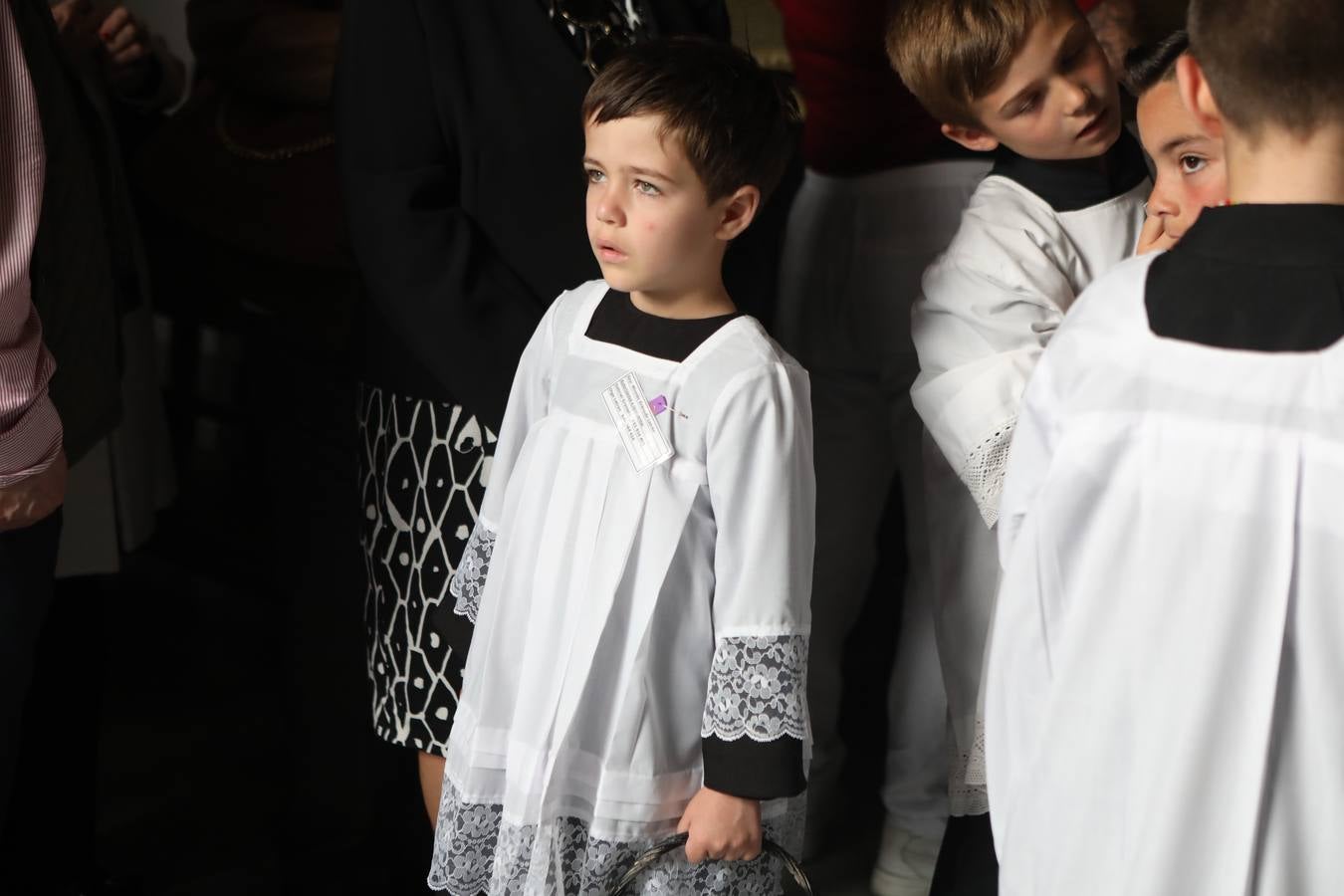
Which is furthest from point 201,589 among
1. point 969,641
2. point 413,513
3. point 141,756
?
point 969,641

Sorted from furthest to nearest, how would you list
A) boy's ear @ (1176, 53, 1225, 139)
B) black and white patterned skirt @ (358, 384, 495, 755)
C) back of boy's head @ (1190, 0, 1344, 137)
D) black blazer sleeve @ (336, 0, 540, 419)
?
black and white patterned skirt @ (358, 384, 495, 755) < black blazer sleeve @ (336, 0, 540, 419) < boy's ear @ (1176, 53, 1225, 139) < back of boy's head @ (1190, 0, 1344, 137)

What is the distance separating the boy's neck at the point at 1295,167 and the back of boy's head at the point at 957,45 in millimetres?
479

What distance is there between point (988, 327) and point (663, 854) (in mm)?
687

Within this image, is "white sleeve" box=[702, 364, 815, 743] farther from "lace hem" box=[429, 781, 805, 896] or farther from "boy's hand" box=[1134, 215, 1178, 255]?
"boy's hand" box=[1134, 215, 1178, 255]

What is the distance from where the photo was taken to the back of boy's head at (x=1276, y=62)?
3.70ft

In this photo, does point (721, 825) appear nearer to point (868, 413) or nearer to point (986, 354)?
point (986, 354)

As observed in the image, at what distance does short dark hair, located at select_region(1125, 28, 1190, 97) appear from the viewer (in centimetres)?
150

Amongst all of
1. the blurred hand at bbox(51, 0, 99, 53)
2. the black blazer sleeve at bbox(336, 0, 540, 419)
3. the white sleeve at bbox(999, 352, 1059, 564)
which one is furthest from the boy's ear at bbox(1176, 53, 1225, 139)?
the blurred hand at bbox(51, 0, 99, 53)

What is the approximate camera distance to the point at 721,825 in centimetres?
150

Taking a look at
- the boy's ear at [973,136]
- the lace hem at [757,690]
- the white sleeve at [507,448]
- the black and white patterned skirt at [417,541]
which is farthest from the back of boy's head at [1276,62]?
the black and white patterned skirt at [417,541]

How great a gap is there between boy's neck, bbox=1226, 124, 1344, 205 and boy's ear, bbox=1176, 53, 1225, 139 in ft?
0.19

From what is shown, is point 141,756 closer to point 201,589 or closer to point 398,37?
point 201,589

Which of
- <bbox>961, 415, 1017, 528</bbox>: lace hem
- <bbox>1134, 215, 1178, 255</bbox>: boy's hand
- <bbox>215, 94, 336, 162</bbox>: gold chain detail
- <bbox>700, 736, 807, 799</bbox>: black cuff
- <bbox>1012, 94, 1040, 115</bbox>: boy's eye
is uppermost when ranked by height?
<bbox>1012, 94, 1040, 115</bbox>: boy's eye

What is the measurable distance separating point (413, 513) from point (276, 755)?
0.99 meters
